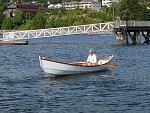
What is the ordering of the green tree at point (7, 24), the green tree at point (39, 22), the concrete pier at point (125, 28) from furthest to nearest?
1. the green tree at point (7, 24)
2. the green tree at point (39, 22)
3. the concrete pier at point (125, 28)

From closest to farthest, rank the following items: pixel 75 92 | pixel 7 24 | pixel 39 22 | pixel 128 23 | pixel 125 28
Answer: pixel 75 92 < pixel 125 28 < pixel 128 23 < pixel 39 22 < pixel 7 24

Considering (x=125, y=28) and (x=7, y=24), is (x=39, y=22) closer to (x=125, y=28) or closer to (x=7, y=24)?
(x=7, y=24)

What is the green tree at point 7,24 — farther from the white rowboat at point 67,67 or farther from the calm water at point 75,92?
the white rowboat at point 67,67

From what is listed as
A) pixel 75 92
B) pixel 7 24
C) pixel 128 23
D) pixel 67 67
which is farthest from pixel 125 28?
pixel 7 24

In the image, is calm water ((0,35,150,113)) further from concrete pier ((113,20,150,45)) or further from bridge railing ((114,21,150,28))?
bridge railing ((114,21,150,28))

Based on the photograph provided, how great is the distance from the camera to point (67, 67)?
38469 mm

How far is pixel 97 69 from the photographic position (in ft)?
139

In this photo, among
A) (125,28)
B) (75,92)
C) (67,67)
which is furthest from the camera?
(125,28)

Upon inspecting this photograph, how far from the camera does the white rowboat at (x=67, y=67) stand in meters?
36.7

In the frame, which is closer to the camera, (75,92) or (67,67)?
(75,92)

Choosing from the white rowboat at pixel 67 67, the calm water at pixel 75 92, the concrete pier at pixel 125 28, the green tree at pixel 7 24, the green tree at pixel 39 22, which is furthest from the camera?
the green tree at pixel 7 24

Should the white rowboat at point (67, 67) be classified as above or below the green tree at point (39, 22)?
above

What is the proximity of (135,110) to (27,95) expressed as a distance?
8.04 meters

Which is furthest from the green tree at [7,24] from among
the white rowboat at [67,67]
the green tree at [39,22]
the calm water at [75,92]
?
the white rowboat at [67,67]
